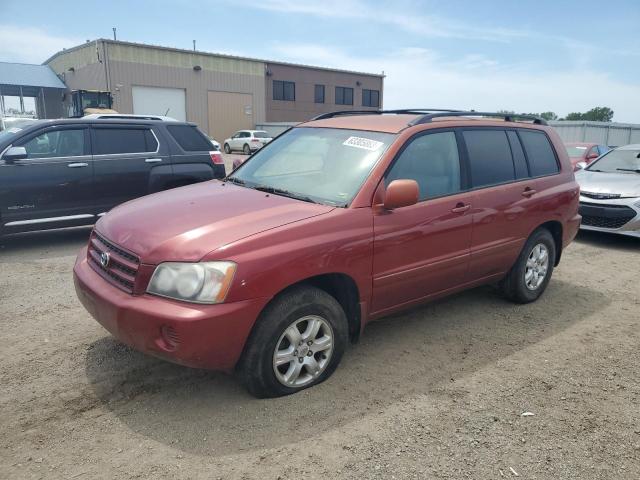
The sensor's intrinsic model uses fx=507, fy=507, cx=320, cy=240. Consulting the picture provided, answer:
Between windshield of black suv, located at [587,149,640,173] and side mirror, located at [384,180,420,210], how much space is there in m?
6.97

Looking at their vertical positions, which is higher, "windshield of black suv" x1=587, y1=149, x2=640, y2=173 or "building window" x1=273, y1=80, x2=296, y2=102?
"building window" x1=273, y1=80, x2=296, y2=102

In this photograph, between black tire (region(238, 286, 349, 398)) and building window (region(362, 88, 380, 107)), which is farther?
building window (region(362, 88, 380, 107))

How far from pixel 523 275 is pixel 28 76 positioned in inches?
1724

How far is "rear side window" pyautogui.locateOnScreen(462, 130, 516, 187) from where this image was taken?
4.35 m

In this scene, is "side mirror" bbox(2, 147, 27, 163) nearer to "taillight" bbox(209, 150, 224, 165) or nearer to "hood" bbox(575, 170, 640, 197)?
"taillight" bbox(209, 150, 224, 165)

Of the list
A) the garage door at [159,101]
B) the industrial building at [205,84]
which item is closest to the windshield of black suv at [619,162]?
the garage door at [159,101]

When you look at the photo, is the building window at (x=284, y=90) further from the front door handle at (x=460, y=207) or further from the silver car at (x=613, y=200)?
the front door handle at (x=460, y=207)

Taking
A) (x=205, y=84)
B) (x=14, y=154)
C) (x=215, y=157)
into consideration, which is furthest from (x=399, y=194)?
(x=205, y=84)

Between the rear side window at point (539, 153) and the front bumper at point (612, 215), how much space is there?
10.4 feet

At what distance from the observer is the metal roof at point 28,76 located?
3728 centimetres

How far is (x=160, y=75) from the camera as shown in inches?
1377

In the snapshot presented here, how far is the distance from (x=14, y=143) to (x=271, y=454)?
5.77 meters

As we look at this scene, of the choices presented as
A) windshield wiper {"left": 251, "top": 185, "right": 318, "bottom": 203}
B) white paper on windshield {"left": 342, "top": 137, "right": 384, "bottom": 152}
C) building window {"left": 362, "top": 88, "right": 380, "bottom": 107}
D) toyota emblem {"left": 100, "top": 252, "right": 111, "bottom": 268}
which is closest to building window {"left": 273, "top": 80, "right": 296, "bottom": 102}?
building window {"left": 362, "top": 88, "right": 380, "bottom": 107}

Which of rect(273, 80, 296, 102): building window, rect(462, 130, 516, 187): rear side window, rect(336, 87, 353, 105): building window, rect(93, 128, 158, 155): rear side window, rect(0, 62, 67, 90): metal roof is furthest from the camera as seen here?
rect(336, 87, 353, 105): building window
